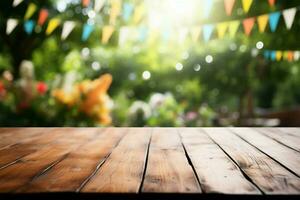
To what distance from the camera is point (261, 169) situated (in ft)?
5.46

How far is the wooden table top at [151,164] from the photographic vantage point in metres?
1.36

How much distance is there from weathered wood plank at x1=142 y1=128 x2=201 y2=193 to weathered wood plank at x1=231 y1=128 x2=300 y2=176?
381 millimetres

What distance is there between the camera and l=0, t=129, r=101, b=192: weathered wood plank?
1.44m

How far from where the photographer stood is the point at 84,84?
688cm

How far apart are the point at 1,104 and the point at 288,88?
17812mm

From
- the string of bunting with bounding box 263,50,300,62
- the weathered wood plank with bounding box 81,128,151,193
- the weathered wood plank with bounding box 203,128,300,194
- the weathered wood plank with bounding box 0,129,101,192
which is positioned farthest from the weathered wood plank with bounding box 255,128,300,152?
the string of bunting with bounding box 263,50,300,62

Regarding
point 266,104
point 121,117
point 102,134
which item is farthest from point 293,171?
point 266,104

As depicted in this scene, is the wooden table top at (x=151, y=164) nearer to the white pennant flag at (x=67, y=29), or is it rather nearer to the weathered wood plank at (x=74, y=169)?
the weathered wood plank at (x=74, y=169)

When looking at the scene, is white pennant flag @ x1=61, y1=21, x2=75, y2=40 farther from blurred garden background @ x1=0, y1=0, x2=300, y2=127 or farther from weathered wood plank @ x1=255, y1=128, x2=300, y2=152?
weathered wood plank @ x1=255, y1=128, x2=300, y2=152

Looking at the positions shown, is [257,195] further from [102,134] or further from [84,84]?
[84,84]

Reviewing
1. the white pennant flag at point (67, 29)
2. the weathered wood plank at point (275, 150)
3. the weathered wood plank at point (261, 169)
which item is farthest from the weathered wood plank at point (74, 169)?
the white pennant flag at point (67, 29)

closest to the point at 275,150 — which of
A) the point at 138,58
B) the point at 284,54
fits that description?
the point at 284,54

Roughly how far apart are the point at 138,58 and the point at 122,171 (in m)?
11.1

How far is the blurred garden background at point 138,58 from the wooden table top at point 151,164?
2210mm
